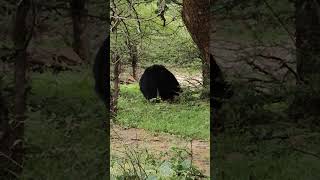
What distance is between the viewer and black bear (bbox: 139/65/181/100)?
1165 centimetres

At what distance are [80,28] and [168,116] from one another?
6915 mm

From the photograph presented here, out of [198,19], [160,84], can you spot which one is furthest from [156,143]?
[160,84]

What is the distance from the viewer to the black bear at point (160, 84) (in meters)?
11.6

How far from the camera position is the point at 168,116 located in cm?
979

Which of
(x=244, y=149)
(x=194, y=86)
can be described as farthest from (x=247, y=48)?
(x=194, y=86)

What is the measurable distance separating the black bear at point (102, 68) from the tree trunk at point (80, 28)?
0.23 feet

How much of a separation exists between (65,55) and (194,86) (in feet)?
29.0

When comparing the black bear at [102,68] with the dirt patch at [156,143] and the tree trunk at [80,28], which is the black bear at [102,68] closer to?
the tree trunk at [80,28]

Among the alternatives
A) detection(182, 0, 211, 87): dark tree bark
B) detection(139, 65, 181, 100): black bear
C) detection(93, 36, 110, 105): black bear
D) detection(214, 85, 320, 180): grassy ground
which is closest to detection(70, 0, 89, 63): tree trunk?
detection(93, 36, 110, 105): black bear

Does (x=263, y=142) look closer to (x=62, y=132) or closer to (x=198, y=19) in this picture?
(x=62, y=132)

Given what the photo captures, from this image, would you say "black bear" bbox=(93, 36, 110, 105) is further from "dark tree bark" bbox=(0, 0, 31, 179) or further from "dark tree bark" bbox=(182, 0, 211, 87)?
"dark tree bark" bbox=(182, 0, 211, 87)

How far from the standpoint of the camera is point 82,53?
296 centimetres

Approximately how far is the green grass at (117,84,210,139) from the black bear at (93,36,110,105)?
5.24 meters

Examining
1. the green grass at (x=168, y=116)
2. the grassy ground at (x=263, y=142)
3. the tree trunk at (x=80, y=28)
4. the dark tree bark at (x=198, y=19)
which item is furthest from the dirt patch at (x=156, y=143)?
the tree trunk at (x=80, y=28)
